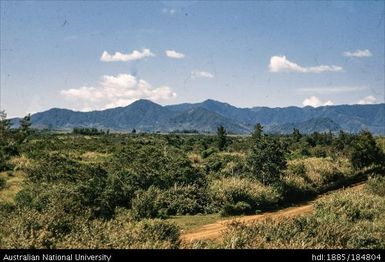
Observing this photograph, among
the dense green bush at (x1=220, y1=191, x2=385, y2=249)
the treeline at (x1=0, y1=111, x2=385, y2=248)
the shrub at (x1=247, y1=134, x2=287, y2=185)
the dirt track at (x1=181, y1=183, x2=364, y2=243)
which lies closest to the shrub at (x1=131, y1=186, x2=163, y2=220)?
the treeline at (x1=0, y1=111, x2=385, y2=248)

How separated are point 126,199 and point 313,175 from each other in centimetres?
2010

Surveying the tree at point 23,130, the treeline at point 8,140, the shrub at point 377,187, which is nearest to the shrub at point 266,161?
the shrub at point 377,187

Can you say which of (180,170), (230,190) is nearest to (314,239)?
(230,190)

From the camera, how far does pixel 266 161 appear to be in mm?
38625

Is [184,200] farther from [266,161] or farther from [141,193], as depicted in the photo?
[266,161]

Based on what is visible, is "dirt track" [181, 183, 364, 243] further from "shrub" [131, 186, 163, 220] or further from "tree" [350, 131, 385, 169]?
"tree" [350, 131, 385, 169]

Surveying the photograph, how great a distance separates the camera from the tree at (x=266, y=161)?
37.8 m

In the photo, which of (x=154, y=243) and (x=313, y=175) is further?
(x=313, y=175)

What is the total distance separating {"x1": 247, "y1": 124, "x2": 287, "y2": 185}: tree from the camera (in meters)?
37.8

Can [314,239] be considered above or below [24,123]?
below

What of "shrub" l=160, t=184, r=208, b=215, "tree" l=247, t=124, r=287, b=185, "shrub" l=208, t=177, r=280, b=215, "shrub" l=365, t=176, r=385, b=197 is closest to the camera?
"shrub" l=160, t=184, r=208, b=215
